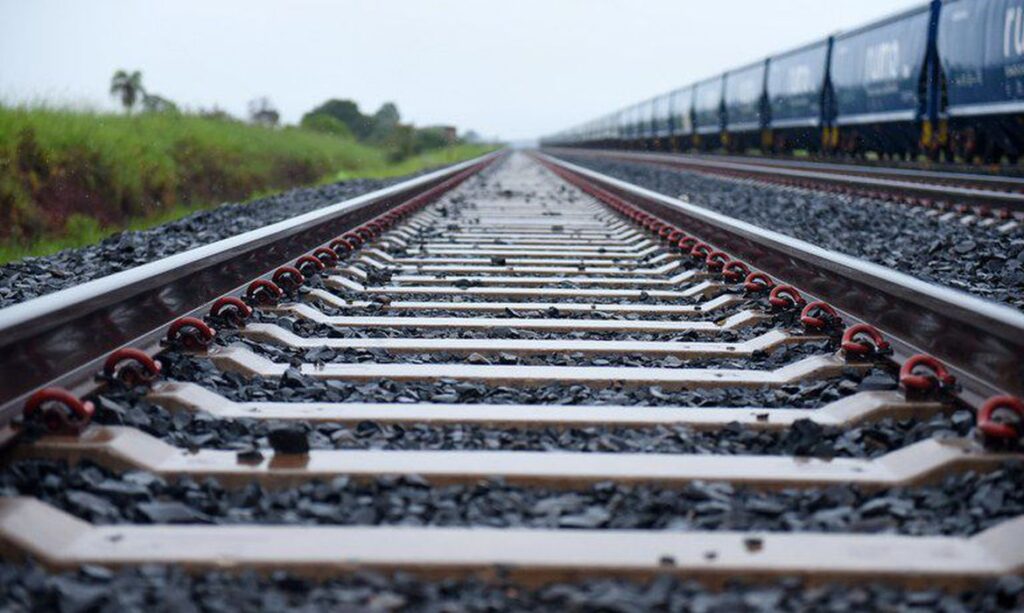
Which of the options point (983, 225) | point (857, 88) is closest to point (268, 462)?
point (983, 225)

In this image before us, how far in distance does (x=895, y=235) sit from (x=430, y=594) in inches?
251

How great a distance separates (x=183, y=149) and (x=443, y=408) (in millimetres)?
11520

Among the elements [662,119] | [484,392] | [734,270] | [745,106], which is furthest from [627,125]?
[484,392]

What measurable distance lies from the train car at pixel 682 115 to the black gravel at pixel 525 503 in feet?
96.9

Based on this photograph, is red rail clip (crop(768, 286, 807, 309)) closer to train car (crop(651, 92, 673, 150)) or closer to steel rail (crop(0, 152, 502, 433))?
steel rail (crop(0, 152, 502, 433))

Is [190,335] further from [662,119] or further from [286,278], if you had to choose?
[662,119]

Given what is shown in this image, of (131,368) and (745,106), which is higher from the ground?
(745,106)

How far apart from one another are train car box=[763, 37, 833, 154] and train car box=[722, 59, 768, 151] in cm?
31

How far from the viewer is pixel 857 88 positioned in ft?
55.7

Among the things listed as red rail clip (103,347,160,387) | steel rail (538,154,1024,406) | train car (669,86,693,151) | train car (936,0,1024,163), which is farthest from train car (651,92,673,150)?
red rail clip (103,347,160,387)

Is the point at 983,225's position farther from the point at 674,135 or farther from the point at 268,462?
the point at 674,135

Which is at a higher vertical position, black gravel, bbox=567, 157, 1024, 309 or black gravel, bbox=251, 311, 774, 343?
black gravel, bbox=251, 311, 774, 343

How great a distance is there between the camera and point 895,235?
7.09 m

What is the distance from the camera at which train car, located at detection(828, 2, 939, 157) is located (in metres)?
14.4
